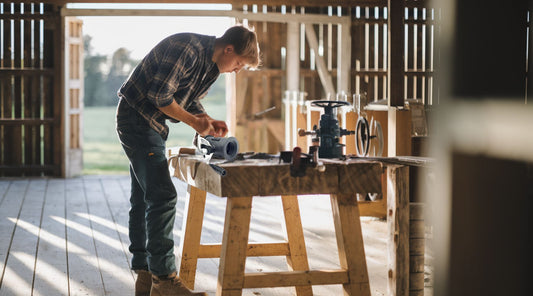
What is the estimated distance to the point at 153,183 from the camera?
3.13m

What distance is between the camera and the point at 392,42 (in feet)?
14.2

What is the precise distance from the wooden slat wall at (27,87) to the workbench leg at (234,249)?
7.76 metres

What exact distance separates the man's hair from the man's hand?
1.08 feet

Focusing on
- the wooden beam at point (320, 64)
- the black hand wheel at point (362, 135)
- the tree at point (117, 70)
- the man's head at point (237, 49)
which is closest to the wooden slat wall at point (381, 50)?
the wooden beam at point (320, 64)

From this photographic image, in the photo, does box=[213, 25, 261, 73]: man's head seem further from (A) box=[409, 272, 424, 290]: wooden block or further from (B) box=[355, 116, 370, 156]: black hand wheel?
(A) box=[409, 272, 424, 290]: wooden block

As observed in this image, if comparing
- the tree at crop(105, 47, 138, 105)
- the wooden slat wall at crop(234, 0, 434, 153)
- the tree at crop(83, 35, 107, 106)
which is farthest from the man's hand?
the tree at crop(83, 35, 107, 106)

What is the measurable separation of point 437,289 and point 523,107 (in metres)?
0.30

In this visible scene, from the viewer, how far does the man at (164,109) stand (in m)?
3.03

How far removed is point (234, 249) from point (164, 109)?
78cm

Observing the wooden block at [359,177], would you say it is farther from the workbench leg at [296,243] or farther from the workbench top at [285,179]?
the workbench leg at [296,243]

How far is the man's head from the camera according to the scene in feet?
10.1

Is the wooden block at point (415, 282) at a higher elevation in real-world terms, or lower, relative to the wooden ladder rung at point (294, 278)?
lower

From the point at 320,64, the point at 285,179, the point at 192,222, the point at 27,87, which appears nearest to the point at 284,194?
the point at 285,179

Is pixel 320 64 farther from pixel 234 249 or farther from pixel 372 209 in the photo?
pixel 234 249
